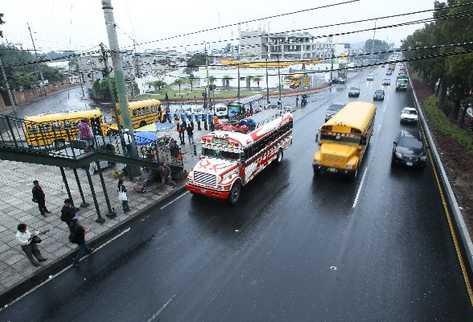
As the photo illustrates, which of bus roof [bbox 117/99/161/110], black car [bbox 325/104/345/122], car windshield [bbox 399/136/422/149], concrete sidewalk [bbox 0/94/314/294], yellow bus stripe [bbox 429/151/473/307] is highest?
bus roof [bbox 117/99/161/110]

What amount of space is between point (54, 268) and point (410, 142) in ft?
63.9

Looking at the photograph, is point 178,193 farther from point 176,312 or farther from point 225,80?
point 225,80

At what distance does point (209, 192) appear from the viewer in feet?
47.4

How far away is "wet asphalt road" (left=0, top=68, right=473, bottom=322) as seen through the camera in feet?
28.7

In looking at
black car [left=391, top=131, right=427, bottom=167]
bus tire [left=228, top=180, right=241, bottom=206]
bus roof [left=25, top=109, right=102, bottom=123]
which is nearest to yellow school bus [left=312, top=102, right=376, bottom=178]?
black car [left=391, top=131, right=427, bottom=167]

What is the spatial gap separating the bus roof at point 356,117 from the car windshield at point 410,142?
2327mm

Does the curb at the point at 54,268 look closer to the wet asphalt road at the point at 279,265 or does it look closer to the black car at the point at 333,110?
the wet asphalt road at the point at 279,265

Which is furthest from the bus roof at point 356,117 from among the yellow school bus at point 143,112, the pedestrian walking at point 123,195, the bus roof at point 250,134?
the yellow school bus at point 143,112

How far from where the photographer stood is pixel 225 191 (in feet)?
46.3

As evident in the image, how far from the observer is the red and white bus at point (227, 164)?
14.2m

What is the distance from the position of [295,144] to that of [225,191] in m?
11.7

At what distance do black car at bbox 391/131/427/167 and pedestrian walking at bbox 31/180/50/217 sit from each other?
19023 mm

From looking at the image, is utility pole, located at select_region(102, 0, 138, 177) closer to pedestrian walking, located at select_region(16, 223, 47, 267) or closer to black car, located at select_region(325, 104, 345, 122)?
pedestrian walking, located at select_region(16, 223, 47, 267)

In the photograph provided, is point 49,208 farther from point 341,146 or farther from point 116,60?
point 341,146
